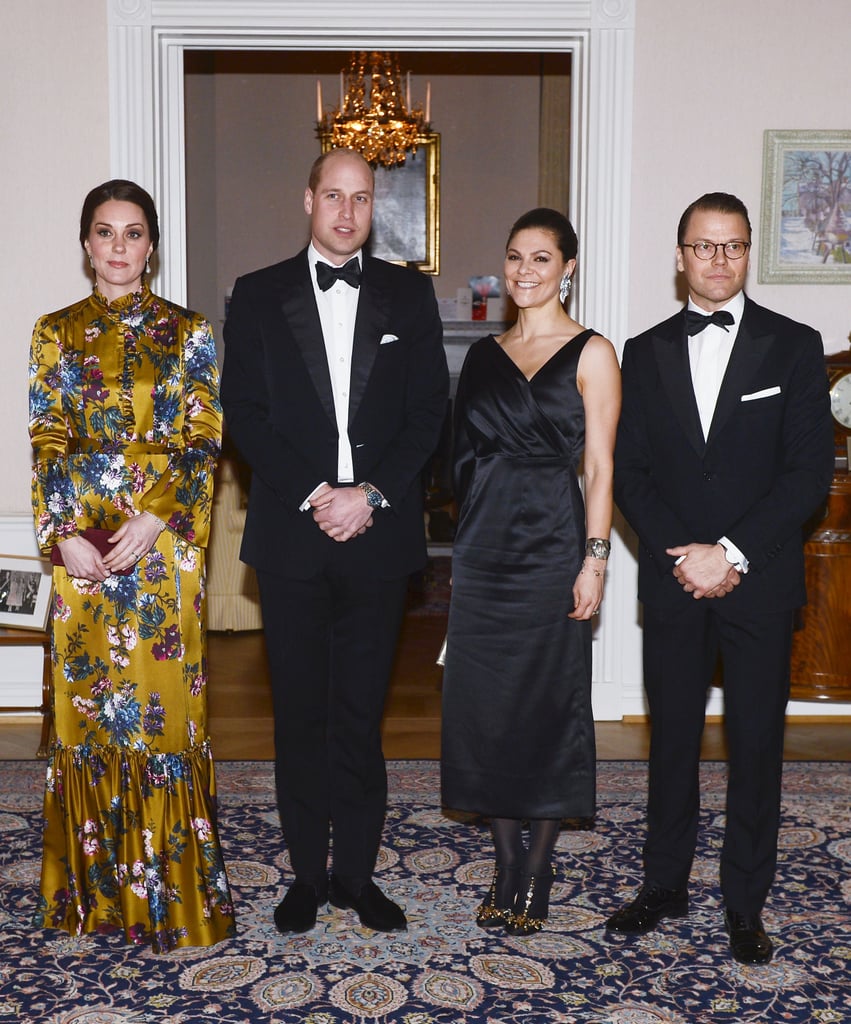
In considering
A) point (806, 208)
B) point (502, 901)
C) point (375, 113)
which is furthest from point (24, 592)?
point (375, 113)

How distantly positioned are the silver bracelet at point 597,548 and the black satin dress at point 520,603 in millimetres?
30

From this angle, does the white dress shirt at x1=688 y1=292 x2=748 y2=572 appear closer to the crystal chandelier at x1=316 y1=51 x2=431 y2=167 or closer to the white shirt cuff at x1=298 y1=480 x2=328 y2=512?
the white shirt cuff at x1=298 y1=480 x2=328 y2=512

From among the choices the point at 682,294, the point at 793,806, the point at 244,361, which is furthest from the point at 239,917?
the point at 682,294

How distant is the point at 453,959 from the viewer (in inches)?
111

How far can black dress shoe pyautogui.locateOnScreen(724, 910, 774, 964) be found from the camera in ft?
9.23

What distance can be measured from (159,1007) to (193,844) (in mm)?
401

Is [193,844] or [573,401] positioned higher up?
[573,401]

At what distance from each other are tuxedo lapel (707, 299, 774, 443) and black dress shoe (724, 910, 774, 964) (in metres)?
1.15

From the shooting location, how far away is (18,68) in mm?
4711

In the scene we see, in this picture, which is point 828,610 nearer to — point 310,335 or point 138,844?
point 310,335

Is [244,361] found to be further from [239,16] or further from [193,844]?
[239,16]

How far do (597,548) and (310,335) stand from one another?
87 centimetres

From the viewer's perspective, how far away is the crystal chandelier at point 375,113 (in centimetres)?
895

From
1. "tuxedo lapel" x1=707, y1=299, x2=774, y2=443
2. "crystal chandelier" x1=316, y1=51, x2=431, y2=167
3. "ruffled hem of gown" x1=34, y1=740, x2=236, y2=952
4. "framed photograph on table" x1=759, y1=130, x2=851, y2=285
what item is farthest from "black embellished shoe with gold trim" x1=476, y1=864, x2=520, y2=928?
"crystal chandelier" x1=316, y1=51, x2=431, y2=167
